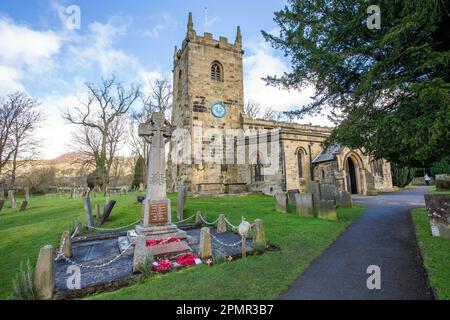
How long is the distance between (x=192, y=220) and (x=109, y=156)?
82.5ft

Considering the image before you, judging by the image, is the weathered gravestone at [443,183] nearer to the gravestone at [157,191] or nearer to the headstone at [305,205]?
the headstone at [305,205]

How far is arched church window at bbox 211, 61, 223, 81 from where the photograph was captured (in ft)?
69.6

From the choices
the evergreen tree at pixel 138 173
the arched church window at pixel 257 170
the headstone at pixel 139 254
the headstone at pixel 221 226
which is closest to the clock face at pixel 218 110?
the arched church window at pixel 257 170

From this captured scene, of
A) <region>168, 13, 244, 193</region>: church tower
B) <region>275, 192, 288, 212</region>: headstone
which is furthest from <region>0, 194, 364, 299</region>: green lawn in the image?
<region>168, 13, 244, 193</region>: church tower

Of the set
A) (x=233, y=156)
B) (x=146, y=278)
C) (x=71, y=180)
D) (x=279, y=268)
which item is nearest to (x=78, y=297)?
(x=146, y=278)

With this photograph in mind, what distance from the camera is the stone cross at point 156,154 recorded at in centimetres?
728

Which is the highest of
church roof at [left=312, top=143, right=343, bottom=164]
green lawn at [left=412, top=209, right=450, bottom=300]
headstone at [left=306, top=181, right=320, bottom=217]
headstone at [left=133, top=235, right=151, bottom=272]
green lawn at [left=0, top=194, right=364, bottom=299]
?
church roof at [left=312, top=143, right=343, bottom=164]

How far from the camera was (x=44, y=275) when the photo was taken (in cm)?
356

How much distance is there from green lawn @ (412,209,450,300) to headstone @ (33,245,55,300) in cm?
591

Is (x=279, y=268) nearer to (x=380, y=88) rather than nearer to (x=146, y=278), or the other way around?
(x=146, y=278)

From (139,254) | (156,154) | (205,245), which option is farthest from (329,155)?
(139,254)

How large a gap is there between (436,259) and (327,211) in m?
4.93

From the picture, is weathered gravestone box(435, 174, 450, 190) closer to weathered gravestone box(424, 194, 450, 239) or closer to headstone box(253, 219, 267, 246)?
weathered gravestone box(424, 194, 450, 239)

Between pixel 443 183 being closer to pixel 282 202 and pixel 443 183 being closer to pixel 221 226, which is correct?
pixel 282 202
